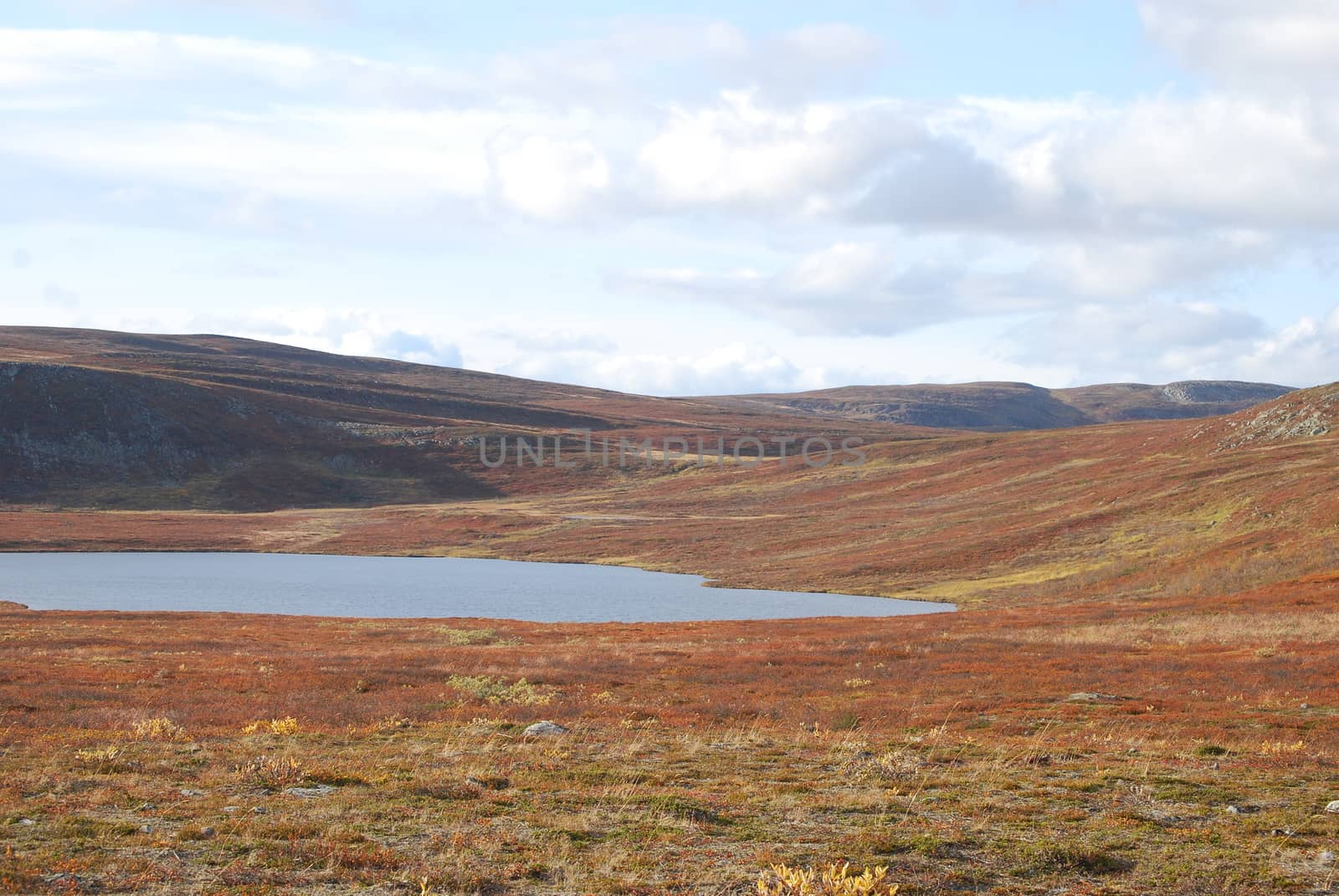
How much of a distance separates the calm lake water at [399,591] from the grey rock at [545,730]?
47271 millimetres

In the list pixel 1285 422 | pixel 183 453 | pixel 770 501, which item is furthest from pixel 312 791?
pixel 183 453

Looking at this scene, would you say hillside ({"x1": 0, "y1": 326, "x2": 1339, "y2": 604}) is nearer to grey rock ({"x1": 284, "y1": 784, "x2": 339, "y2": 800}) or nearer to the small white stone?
the small white stone

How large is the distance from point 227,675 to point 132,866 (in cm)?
2338

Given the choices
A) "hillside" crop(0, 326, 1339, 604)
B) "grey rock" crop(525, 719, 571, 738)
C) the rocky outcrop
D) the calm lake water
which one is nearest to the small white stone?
"grey rock" crop(525, 719, 571, 738)

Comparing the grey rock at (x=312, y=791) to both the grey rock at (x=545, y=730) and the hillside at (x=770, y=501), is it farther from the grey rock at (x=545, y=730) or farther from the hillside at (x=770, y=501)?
the hillside at (x=770, y=501)

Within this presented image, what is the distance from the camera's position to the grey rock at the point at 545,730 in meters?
21.7

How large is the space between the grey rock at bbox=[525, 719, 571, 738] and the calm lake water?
47271 mm

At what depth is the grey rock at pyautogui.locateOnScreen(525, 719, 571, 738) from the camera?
21.7 m

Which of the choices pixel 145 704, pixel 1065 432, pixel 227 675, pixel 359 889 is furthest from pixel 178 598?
pixel 1065 432

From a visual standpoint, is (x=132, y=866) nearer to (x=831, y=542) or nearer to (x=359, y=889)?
(x=359, y=889)

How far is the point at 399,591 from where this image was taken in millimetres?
86438

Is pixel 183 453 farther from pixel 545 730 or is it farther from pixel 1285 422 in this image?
pixel 545 730

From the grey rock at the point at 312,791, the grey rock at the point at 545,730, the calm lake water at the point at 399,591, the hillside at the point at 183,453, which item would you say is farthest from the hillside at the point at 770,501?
the grey rock at the point at 312,791

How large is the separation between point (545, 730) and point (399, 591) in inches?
2666
